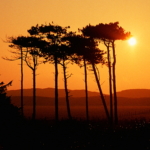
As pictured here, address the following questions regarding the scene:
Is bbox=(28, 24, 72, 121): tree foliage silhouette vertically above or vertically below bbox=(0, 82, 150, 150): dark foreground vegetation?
above

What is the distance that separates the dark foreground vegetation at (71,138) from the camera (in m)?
22.6

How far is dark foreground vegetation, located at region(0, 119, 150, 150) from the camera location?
22.6 m

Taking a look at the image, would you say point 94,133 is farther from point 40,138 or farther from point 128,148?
point 128,148

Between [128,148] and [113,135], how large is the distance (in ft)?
11.6

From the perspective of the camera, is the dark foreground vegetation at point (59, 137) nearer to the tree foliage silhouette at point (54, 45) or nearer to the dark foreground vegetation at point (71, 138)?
the dark foreground vegetation at point (71, 138)

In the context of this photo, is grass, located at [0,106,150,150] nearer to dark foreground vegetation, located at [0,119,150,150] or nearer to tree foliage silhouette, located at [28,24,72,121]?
dark foreground vegetation, located at [0,119,150,150]

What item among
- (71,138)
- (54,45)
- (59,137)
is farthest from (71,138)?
(54,45)

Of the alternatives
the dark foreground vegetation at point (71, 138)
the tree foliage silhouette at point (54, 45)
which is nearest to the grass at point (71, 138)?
the dark foreground vegetation at point (71, 138)

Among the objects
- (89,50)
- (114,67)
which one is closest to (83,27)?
(89,50)

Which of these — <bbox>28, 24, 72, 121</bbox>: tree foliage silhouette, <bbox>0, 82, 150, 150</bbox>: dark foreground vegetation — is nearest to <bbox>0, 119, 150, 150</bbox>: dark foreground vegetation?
<bbox>0, 82, 150, 150</bbox>: dark foreground vegetation

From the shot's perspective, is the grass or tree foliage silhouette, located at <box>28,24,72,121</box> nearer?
the grass

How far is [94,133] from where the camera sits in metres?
26.7

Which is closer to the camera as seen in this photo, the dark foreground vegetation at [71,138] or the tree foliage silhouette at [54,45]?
the dark foreground vegetation at [71,138]

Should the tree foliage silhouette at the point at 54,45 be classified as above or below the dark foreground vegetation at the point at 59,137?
above
